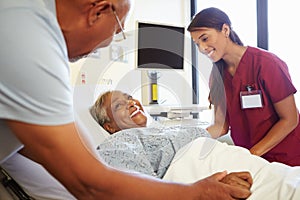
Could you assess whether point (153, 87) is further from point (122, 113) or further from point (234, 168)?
point (234, 168)

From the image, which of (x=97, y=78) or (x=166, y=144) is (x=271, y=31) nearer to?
(x=97, y=78)

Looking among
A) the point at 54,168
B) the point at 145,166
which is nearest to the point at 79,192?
the point at 54,168

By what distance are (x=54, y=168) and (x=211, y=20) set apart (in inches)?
46.4

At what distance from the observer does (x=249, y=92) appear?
1.50 meters

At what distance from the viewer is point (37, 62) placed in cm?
50

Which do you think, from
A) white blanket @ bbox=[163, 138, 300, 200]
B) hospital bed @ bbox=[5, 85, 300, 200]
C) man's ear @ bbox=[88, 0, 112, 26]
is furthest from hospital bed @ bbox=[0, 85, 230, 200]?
white blanket @ bbox=[163, 138, 300, 200]

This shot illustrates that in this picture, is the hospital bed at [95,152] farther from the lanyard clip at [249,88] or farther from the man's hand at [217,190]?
the lanyard clip at [249,88]

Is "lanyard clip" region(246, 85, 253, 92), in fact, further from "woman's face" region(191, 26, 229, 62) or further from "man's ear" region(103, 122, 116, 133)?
"man's ear" region(103, 122, 116, 133)

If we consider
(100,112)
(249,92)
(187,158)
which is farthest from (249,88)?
(100,112)

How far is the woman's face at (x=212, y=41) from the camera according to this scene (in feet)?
5.00

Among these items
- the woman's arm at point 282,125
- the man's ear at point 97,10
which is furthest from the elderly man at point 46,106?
the woman's arm at point 282,125

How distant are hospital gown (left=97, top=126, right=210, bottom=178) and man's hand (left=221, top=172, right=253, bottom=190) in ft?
1.30

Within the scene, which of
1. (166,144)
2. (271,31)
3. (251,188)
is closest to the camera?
(251,188)

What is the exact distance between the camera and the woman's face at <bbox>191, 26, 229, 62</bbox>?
1524 millimetres
